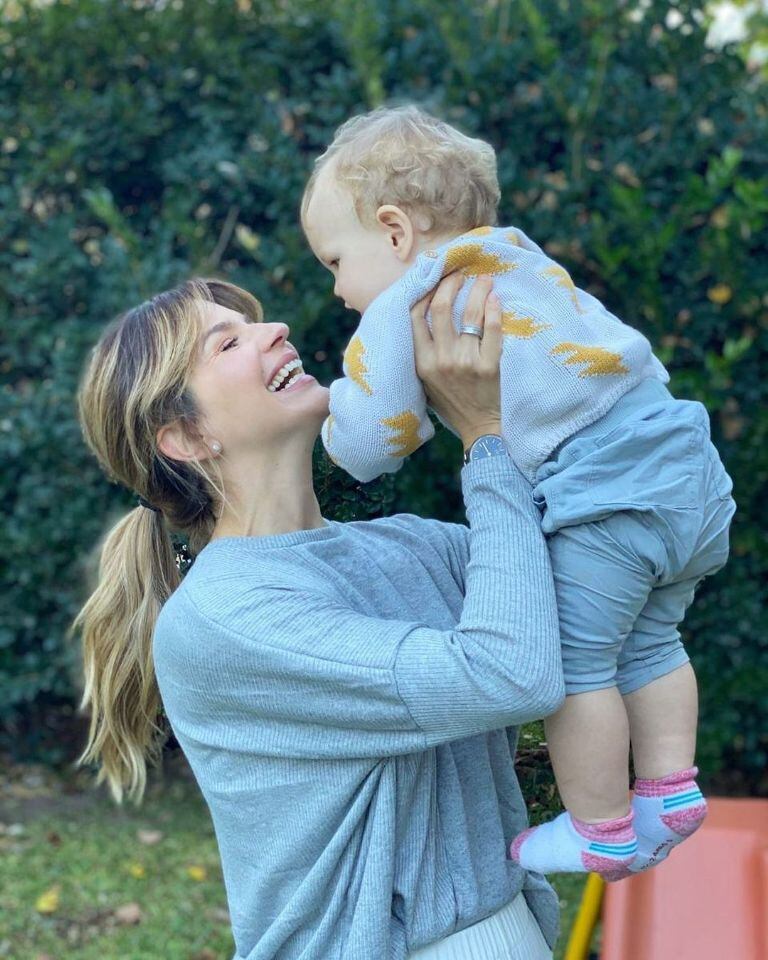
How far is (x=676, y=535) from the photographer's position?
5.89 feet

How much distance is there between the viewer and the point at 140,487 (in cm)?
218

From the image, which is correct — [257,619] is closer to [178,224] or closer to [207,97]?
[178,224]

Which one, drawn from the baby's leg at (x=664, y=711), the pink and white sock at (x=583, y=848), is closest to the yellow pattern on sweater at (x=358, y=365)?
the baby's leg at (x=664, y=711)

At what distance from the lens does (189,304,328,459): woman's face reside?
2039 mm

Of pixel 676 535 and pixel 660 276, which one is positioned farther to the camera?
pixel 660 276

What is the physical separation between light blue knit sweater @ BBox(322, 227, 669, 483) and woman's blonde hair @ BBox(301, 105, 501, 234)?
0.39 ft

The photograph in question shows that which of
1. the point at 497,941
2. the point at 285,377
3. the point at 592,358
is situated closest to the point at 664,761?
the point at 497,941

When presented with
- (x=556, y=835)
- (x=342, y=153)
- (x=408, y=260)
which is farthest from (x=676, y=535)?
(x=342, y=153)

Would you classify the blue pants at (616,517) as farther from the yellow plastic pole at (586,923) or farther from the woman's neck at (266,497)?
the yellow plastic pole at (586,923)

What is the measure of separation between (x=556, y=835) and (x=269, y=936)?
46 centimetres

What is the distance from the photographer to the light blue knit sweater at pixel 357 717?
5.53 ft

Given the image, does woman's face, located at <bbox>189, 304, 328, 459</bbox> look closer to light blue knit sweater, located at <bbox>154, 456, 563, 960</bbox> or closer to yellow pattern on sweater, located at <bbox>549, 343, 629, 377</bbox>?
light blue knit sweater, located at <bbox>154, 456, 563, 960</bbox>

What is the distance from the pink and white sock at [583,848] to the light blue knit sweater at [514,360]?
0.53m

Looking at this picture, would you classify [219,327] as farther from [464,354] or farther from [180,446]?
[464,354]
